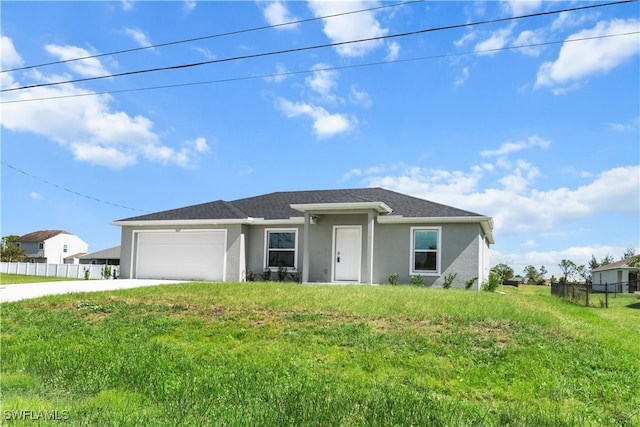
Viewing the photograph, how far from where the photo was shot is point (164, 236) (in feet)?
67.3

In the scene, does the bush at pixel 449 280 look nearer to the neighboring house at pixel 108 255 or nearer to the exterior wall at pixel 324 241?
the exterior wall at pixel 324 241

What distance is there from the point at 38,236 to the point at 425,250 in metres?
55.5

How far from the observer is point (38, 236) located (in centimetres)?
5772

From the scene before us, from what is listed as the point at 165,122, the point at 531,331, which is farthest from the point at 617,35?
the point at 165,122

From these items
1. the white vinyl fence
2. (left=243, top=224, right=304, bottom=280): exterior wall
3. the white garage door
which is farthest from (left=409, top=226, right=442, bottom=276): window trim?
the white vinyl fence

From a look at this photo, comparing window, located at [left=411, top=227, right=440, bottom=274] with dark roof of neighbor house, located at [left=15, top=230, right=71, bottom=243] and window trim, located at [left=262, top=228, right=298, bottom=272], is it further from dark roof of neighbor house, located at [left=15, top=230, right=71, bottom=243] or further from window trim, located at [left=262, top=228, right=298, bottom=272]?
dark roof of neighbor house, located at [left=15, top=230, right=71, bottom=243]

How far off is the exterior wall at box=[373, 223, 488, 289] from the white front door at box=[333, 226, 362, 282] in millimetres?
707

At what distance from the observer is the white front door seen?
58.3 feet

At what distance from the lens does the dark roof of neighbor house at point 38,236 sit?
187 ft

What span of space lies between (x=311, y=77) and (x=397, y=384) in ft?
29.8

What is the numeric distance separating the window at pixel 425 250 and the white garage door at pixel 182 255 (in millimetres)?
7663

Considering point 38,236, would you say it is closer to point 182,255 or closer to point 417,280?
point 182,255

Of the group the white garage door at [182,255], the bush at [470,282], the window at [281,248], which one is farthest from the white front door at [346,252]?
the white garage door at [182,255]

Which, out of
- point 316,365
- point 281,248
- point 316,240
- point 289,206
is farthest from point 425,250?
point 316,365
